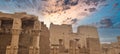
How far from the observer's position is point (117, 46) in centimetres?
2484

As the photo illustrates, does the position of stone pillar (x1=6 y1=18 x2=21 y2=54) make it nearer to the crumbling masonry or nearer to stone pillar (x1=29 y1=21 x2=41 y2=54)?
the crumbling masonry

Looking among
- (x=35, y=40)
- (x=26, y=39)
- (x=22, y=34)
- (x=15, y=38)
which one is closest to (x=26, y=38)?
(x=26, y=39)

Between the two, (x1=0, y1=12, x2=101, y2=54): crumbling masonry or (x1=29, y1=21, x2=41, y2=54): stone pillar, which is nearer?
(x1=29, y1=21, x2=41, y2=54): stone pillar

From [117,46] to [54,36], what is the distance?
477 inches

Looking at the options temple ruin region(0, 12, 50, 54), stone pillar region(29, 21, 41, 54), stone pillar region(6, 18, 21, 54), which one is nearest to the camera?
stone pillar region(6, 18, 21, 54)

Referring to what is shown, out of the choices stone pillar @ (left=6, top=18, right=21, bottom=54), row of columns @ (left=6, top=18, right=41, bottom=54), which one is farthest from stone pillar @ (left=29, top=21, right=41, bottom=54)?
stone pillar @ (left=6, top=18, right=21, bottom=54)

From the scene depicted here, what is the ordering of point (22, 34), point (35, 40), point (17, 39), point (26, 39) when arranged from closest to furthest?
point (17, 39) → point (35, 40) → point (26, 39) → point (22, 34)

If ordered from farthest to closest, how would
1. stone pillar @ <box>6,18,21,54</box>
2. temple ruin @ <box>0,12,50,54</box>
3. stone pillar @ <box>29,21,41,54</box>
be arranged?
1. temple ruin @ <box>0,12,50,54</box>
2. stone pillar @ <box>29,21,41,54</box>
3. stone pillar @ <box>6,18,21,54</box>

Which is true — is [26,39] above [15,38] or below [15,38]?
below

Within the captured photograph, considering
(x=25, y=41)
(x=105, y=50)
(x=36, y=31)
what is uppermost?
(x=36, y=31)

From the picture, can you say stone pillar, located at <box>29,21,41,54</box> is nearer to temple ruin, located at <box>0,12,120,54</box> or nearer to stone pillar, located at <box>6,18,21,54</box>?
temple ruin, located at <box>0,12,120,54</box>

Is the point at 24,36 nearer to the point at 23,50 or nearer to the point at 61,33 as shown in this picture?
the point at 23,50

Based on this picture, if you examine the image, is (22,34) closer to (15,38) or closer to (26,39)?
(26,39)

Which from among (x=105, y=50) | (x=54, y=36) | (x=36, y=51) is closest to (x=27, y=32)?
(x=36, y=51)
